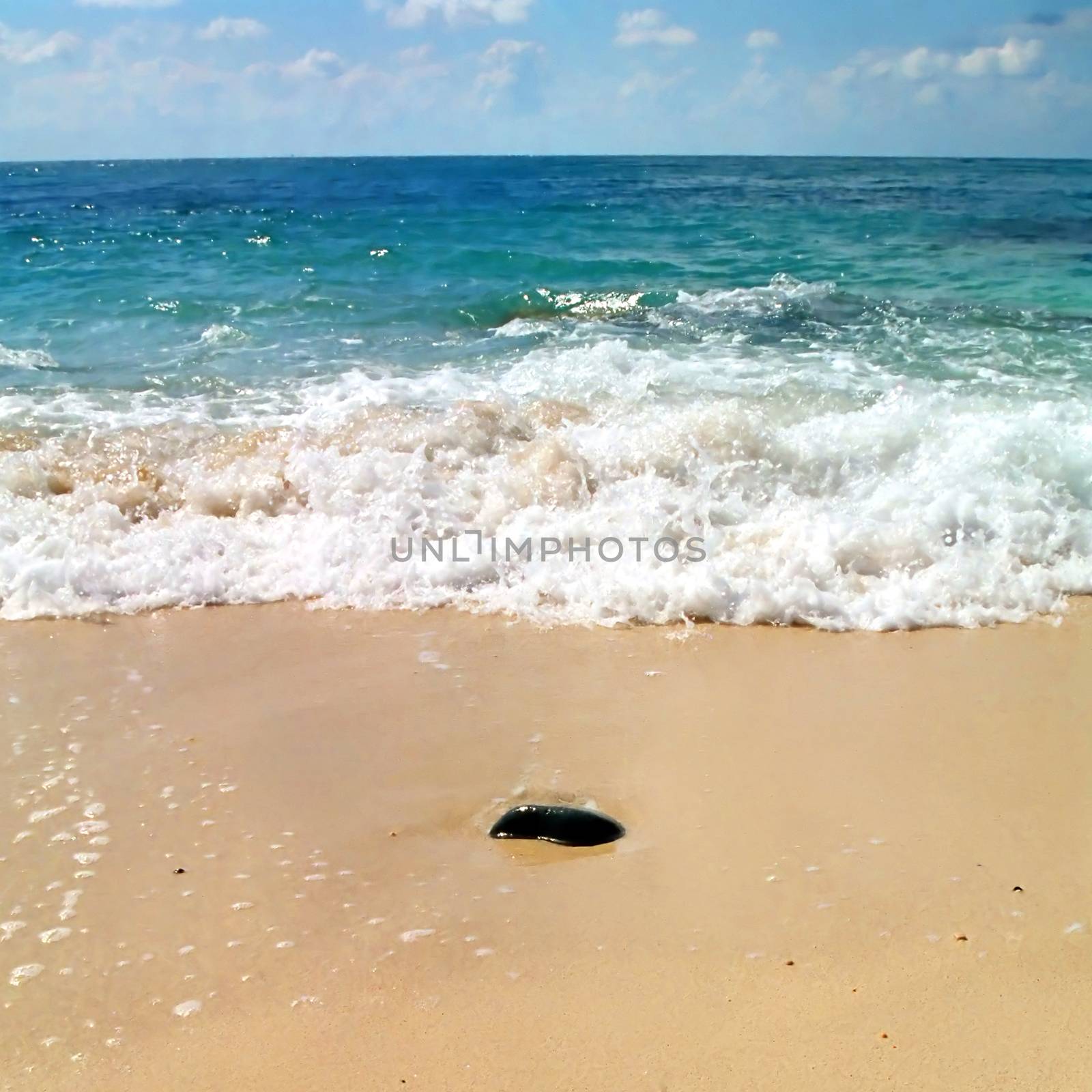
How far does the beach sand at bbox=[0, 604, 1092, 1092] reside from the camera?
224cm

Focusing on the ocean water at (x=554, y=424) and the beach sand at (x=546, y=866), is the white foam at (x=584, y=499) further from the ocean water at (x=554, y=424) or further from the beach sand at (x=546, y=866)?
the beach sand at (x=546, y=866)

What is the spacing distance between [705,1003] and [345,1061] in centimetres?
84

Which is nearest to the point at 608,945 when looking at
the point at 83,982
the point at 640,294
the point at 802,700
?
the point at 83,982

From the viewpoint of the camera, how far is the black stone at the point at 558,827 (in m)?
2.96

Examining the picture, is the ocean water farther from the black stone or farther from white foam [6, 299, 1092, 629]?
the black stone

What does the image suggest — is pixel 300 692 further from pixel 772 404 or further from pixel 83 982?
pixel 772 404

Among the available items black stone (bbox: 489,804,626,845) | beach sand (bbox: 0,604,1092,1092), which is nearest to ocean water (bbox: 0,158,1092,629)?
beach sand (bbox: 0,604,1092,1092)

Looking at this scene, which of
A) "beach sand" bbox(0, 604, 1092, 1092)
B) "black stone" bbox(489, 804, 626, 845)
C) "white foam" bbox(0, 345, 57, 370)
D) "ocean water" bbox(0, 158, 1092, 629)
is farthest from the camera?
"white foam" bbox(0, 345, 57, 370)

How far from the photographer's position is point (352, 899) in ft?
8.91

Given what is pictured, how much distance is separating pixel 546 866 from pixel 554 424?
4270 millimetres

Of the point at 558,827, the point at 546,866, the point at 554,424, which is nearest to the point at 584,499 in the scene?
the point at 554,424

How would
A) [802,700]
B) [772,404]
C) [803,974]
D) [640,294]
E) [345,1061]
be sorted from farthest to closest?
[640,294] < [772,404] < [802,700] < [803,974] < [345,1061]

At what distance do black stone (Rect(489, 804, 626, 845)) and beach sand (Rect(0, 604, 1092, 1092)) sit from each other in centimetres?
6

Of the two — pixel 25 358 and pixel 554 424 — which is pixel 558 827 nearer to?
pixel 554 424
